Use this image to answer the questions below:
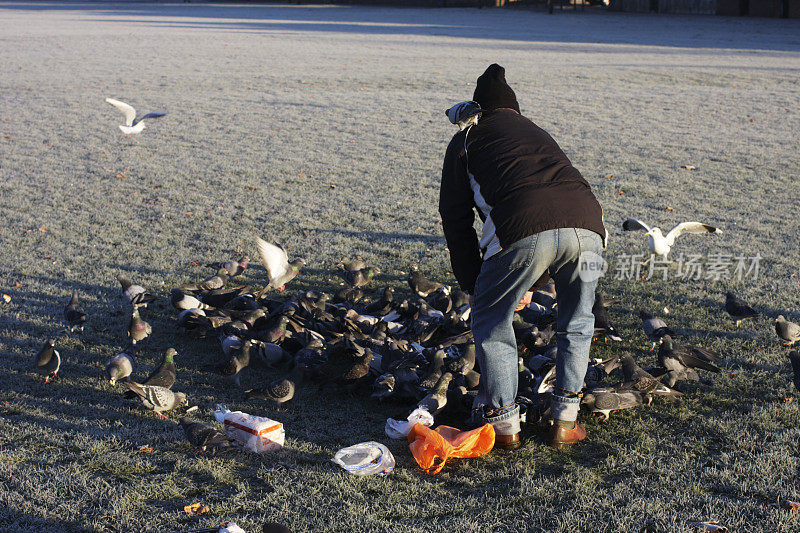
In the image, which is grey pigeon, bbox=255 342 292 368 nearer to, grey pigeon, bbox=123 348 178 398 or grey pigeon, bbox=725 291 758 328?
grey pigeon, bbox=123 348 178 398

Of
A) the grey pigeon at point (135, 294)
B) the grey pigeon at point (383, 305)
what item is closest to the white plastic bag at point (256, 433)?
the grey pigeon at point (383, 305)

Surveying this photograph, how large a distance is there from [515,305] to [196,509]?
6.71ft

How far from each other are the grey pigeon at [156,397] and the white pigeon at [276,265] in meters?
2.06

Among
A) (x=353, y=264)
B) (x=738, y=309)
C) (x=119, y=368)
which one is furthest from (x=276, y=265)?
(x=738, y=309)

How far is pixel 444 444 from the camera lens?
13.8 feet

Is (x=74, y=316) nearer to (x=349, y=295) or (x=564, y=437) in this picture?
(x=349, y=295)

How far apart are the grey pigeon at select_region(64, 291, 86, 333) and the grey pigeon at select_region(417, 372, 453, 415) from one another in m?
3.19

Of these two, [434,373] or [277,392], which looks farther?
[434,373]

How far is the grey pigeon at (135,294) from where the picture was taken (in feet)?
21.4

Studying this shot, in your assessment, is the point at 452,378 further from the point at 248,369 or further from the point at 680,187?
the point at 680,187

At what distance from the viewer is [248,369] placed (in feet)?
18.2

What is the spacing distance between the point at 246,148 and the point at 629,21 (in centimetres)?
3479

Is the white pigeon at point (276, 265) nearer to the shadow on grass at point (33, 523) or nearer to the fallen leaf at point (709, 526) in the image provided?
the shadow on grass at point (33, 523)

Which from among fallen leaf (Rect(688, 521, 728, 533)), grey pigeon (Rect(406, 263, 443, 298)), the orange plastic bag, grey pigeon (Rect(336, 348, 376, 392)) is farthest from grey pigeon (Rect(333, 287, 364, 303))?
fallen leaf (Rect(688, 521, 728, 533))
